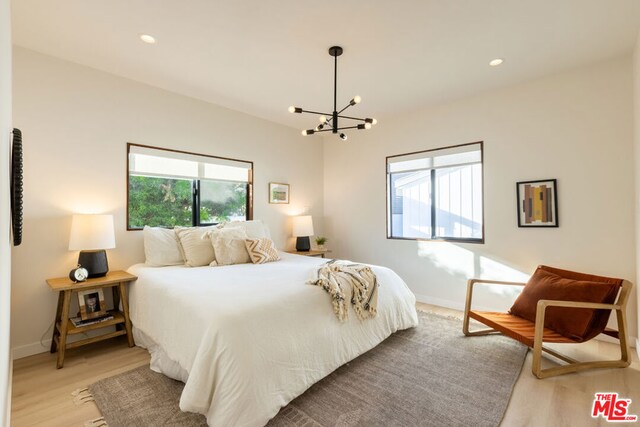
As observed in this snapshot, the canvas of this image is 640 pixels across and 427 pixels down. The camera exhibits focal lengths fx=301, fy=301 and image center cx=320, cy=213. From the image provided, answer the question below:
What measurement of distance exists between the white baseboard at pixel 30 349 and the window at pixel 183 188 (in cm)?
120

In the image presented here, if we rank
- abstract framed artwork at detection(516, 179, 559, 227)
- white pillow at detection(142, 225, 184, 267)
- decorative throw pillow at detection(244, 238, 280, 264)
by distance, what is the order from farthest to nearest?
decorative throw pillow at detection(244, 238, 280, 264)
abstract framed artwork at detection(516, 179, 559, 227)
white pillow at detection(142, 225, 184, 267)

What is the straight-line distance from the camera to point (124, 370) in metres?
2.33

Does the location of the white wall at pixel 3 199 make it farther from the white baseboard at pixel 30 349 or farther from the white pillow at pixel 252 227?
the white pillow at pixel 252 227

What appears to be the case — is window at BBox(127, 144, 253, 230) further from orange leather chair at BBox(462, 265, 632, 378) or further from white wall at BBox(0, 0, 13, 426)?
orange leather chair at BBox(462, 265, 632, 378)

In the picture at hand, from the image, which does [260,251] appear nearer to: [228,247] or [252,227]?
[228,247]

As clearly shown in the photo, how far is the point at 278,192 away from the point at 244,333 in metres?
3.07

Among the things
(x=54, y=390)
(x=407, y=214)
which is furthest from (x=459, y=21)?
(x=54, y=390)

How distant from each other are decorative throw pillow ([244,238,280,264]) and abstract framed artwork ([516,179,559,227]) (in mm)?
2753

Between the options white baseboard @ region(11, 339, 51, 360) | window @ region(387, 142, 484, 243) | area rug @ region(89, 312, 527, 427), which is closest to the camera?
area rug @ region(89, 312, 527, 427)

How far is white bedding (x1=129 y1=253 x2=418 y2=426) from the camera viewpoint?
161 cm

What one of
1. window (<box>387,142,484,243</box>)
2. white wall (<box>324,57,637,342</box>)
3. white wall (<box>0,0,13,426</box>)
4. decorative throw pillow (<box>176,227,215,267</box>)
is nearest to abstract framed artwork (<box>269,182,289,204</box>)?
white wall (<box>324,57,637,342</box>)

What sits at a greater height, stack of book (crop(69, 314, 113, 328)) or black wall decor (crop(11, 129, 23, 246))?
black wall decor (crop(11, 129, 23, 246))

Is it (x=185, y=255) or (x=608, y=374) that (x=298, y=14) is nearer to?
(x=185, y=255)

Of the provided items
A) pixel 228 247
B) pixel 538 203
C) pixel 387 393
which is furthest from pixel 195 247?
pixel 538 203
